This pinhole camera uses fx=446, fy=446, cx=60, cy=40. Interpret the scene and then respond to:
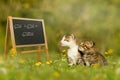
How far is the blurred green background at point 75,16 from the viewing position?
48.1ft

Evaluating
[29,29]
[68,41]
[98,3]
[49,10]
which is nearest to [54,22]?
[49,10]

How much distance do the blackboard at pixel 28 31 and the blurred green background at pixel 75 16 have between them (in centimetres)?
319

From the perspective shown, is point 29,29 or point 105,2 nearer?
point 29,29

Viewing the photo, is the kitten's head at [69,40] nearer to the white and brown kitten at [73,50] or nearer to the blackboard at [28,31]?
the white and brown kitten at [73,50]

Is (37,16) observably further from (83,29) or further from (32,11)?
(83,29)

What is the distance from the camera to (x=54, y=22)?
1516 cm

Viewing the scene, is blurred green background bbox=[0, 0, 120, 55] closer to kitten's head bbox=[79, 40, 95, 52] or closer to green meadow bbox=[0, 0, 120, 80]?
green meadow bbox=[0, 0, 120, 80]

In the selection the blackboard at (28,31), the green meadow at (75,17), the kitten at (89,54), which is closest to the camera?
the kitten at (89,54)

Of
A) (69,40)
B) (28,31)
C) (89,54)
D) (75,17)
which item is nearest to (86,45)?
(89,54)

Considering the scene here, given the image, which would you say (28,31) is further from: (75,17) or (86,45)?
(75,17)

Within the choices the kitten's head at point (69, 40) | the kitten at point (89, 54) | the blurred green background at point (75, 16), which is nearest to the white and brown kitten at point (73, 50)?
the kitten's head at point (69, 40)

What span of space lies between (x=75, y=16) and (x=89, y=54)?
7.29 m

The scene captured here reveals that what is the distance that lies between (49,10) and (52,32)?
3.76ft

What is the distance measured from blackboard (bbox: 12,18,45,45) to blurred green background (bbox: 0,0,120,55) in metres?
3.19
